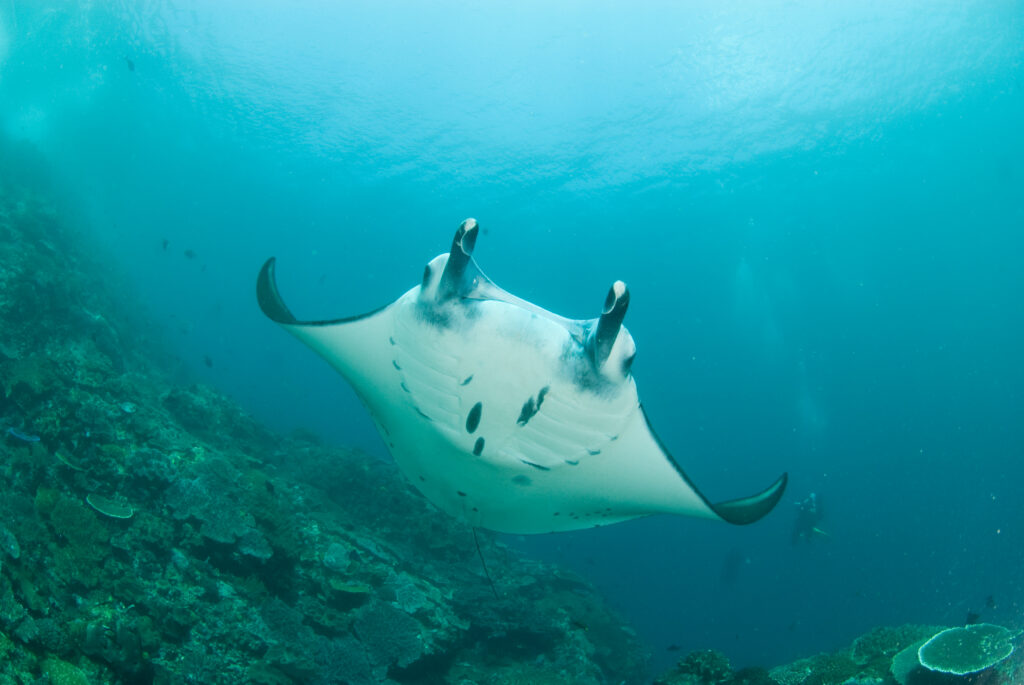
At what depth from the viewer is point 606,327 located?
2322mm

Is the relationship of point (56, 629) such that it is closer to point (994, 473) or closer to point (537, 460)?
point (537, 460)

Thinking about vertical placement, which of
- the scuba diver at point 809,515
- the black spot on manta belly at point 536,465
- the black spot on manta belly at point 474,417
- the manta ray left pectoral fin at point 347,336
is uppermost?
the manta ray left pectoral fin at point 347,336

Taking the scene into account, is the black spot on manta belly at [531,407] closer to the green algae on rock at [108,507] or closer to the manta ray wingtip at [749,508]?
the manta ray wingtip at [749,508]

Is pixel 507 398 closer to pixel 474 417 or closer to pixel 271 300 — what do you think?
pixel 474 417

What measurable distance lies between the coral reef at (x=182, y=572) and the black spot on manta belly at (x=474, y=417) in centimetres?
243

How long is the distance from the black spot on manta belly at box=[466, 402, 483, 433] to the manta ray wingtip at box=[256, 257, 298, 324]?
4.57ft

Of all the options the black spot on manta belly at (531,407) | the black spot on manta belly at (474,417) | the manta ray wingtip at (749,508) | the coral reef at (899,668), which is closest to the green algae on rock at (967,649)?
the coral reef at (899,668)

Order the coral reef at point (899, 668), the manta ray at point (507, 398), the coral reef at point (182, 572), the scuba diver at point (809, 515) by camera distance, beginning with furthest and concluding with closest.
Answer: the scuba diver at point (809, 515), the coral reef at point (899, 668), the coral reef at point (182, 572), the manta ray at point (507, 398)

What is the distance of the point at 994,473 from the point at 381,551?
7676 centimetres

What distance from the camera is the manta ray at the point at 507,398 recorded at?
2.51m

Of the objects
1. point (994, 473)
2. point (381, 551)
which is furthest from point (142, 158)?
point (994, 473)

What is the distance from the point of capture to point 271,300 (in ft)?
11.5

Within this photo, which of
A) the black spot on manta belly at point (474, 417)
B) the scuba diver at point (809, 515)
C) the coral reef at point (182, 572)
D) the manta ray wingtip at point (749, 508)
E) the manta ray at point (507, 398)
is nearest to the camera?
the manta ray at point (507, 398)

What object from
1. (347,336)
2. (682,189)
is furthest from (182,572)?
(682,189)
